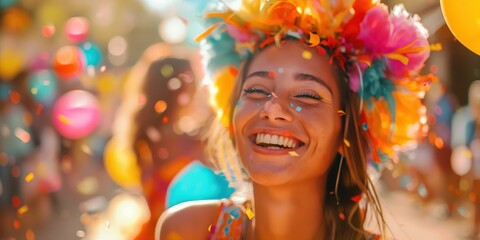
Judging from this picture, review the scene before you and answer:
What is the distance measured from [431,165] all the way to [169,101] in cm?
298

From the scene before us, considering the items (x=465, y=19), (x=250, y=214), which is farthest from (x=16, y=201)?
(x=465, y=19)

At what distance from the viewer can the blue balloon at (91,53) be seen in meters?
5.61

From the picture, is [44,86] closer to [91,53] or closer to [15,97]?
[15,97]

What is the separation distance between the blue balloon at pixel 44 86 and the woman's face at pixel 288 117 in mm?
3196

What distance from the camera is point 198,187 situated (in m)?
3.26

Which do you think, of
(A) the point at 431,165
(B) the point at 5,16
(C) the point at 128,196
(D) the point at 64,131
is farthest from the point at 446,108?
(B) the point at 5,16

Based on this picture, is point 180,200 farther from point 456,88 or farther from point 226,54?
point 456,88

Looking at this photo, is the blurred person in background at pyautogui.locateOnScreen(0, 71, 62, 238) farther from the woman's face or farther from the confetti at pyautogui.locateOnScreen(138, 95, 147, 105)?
the woman's face

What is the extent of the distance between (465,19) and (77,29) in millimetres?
4295

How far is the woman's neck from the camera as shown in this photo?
2.53 meters

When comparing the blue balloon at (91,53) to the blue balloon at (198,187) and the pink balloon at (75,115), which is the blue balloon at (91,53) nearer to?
the pink balloon at (75,115)

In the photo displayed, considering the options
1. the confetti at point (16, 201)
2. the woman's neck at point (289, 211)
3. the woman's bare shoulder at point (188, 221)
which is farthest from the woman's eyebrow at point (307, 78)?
the confetti at point (16, 201)

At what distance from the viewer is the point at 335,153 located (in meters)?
2.61

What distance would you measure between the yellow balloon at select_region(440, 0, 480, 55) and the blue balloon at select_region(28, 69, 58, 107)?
3.65 m
